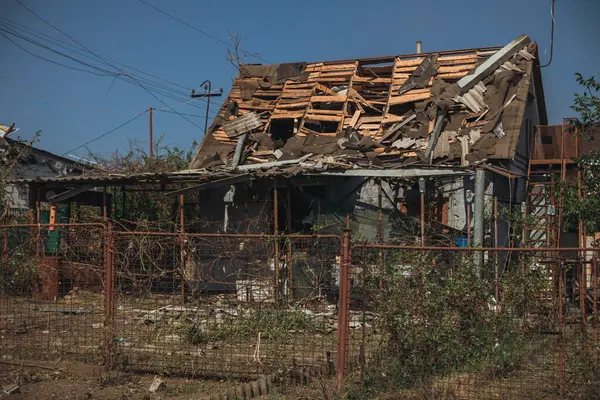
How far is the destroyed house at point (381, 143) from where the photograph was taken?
498 inches

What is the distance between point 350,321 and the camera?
7.27 metres

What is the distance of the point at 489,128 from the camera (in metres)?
13.8

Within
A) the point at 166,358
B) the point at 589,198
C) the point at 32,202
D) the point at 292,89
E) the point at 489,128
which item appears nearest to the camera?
the point at 166,358

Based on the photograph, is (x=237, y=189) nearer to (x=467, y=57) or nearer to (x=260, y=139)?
(x=260, y=139)

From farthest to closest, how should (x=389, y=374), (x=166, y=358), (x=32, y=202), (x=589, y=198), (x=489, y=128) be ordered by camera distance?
(x=32, y=202), (x=489, y=128), (x=589, y=198), (x=166, y=358), (x=389, y=374)

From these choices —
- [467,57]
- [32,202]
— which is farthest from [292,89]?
[32,202]

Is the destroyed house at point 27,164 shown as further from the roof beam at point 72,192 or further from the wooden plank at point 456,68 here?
the wooden plank at point 456,68

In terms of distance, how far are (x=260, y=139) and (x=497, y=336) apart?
34.9 feet

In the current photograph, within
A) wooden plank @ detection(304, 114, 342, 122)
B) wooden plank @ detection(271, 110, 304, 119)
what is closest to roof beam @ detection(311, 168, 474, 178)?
wooden plank @ detection(304, 114, 342, 122)

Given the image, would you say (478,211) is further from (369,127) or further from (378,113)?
(378,113)

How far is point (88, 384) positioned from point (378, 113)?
1094 centimetres

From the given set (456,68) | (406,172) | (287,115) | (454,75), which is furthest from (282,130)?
(406,172)

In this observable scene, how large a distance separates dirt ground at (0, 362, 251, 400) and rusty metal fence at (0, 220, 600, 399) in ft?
0.65

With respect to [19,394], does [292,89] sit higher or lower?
higher
